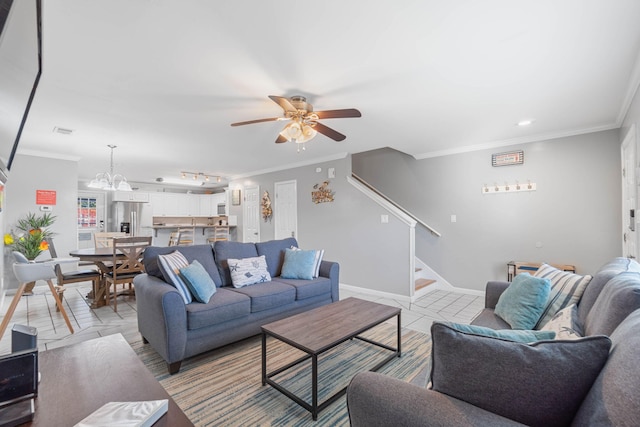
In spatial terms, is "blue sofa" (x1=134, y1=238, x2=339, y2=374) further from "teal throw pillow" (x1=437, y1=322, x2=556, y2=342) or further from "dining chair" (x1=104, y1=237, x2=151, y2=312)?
"teal throw pillow" (x1=437, y1=322, x2=556, y2=342)

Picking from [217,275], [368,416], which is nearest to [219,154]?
[217,275]

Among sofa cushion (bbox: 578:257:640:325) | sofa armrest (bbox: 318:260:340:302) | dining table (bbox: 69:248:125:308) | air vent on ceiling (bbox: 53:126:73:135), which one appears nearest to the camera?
sofa cushion (bbox: 578:257:640:325)

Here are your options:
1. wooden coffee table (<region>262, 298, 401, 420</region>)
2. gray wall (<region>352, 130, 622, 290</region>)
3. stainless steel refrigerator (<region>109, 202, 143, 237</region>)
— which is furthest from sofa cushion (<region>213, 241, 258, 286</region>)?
stainless steel refrigerator (<region>109, 202, 143, 237</region>)

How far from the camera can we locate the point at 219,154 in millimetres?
5020

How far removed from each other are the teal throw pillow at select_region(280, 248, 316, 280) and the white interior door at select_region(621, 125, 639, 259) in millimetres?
3049

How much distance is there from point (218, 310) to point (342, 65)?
2216 millimetres

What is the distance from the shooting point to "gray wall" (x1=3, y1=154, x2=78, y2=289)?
464 cm

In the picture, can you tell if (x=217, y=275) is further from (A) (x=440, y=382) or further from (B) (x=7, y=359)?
(A) (x=440, y=382)

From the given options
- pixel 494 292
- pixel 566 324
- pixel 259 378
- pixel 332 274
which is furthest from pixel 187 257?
pixel 566 324

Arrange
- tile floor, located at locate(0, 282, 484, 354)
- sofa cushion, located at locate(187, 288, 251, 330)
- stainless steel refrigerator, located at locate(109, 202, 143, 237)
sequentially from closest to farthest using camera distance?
sofa cushion, located at locate(187, 288, 251, 330)
tile floor, located at locate(0, 282, 484, 354)
stainless steel refrigerator, located at locate(109, 202, 143, 237)

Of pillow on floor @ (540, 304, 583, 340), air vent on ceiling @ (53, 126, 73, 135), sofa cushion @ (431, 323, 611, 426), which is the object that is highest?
air vent on ceiling @ (53, 126, 73, 135)

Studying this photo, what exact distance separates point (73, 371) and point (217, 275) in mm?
1737

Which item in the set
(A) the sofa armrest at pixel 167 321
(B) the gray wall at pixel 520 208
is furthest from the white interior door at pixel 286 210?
(A) the sofa armrest at pixel 167 321

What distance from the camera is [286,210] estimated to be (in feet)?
19.8
